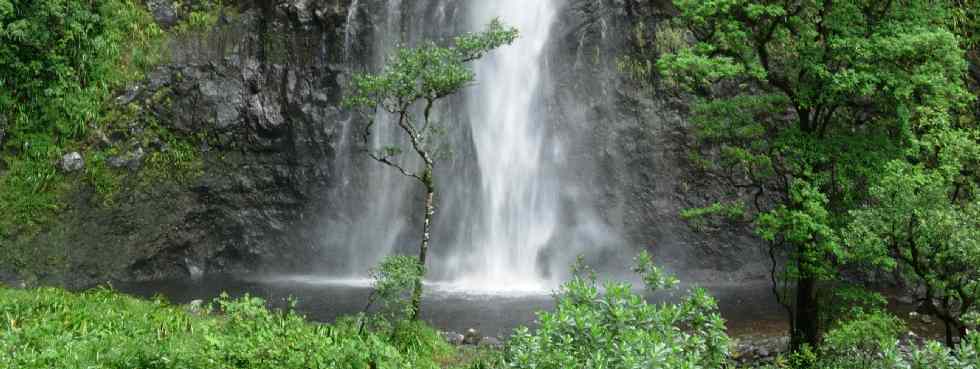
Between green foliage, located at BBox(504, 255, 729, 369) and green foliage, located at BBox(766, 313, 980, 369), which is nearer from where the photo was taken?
green foliage, located at BBox(504, 255, 729, 369)

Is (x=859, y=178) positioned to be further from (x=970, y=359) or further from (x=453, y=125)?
(x=453, y=125)

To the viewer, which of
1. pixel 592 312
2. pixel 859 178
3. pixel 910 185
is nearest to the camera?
pixel 592 312

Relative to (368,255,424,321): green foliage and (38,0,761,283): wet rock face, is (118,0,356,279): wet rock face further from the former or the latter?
(368,255,424,321): green foliage

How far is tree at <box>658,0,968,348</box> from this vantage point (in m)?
11.7

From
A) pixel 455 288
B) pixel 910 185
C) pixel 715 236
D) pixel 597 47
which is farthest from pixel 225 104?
pixel 910 185

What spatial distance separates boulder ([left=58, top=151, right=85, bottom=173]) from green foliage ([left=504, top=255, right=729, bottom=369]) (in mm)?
21786

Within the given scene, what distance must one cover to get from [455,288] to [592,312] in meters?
17.8

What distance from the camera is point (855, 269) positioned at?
2514 cm

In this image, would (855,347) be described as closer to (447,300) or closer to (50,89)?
(447,300)

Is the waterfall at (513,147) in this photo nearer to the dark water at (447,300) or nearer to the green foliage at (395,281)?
the dark water at (447,300)

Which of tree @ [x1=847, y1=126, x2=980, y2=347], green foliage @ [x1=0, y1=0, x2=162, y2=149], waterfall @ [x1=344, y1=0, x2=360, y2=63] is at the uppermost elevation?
waterfall @ [x1=344, y1=0, x2=360, y2=63]

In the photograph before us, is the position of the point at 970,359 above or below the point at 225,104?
below

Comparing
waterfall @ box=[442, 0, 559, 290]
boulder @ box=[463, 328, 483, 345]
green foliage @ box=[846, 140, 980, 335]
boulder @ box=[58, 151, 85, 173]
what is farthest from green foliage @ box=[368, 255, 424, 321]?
boulder @ box=[58, 151, 85, 173]

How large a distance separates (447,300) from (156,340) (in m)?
12.8
